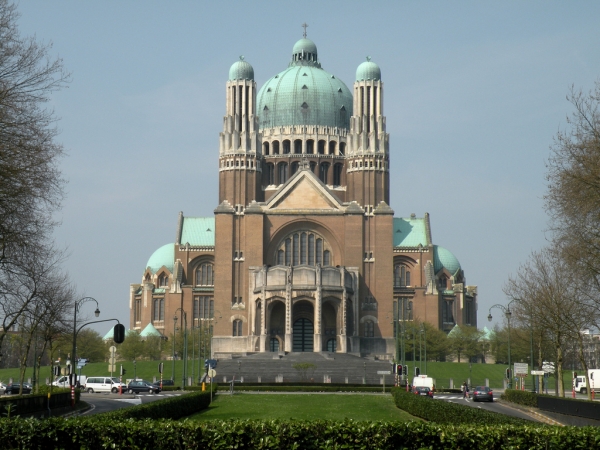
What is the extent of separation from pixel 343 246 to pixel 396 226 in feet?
71.7

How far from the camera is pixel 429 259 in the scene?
123375 mm

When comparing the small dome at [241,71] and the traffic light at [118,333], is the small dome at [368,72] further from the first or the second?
the traffic light at [118,333]

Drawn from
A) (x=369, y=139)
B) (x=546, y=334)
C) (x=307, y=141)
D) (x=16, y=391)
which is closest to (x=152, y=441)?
(x=546, y=334)

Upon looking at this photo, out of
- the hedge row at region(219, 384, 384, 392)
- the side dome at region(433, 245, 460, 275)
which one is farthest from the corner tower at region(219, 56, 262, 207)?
the hedge row at region(219, 384, 384, 392)

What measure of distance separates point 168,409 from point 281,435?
56.8 feet

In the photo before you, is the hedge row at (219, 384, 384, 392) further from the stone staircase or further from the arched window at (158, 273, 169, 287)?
the arched window at (158, 273, 169, 287)

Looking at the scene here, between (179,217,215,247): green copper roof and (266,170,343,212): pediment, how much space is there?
1978 centimetres

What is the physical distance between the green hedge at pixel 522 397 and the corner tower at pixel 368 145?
4987cm

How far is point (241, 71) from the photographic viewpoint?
113938 millimetres

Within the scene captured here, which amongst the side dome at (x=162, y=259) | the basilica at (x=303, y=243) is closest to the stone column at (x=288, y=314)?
the basilica at (x=303, y=243)

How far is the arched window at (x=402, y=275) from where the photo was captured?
12400cm

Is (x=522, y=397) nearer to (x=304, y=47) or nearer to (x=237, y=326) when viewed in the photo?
(x=237, y=326)

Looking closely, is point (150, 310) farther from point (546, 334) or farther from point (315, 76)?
point (546, 334)

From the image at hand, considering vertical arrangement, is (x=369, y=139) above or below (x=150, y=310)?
above
